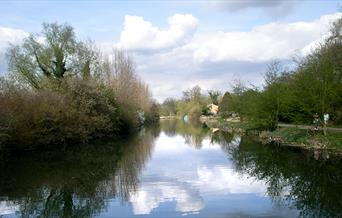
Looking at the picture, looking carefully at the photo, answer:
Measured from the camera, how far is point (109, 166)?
76.3 ft

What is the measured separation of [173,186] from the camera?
16.7m

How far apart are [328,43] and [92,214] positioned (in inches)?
1291

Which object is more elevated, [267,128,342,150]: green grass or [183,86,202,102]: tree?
[183,86,202,102]: tree

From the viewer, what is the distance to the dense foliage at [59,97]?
29.3 metres

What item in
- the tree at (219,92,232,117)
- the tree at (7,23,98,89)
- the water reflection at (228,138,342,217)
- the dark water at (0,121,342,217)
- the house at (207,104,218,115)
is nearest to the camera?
the dark water at (0,121,342,217)

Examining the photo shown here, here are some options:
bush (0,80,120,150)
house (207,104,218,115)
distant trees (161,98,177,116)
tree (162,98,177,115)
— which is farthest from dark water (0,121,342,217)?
tree (162,98,177,115)

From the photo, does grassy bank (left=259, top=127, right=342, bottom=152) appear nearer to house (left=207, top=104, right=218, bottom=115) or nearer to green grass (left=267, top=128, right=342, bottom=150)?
green grass (left=267, top=128, right=342, bottom=150)

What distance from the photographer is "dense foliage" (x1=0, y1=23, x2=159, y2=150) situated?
29281mm

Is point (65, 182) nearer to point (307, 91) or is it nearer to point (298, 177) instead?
point (298, 177)

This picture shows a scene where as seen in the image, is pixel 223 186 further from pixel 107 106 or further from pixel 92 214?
pixel 107 106

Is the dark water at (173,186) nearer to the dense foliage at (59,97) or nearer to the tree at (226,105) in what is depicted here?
the dense foliage at (59,97)

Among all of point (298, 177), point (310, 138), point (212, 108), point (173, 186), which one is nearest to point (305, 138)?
point (310, 138)

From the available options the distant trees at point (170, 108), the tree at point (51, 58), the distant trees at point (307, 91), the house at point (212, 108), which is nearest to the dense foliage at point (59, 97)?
the tree at point (51, 58)

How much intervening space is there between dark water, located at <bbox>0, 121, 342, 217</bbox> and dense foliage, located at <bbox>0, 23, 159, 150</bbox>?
3.34m
